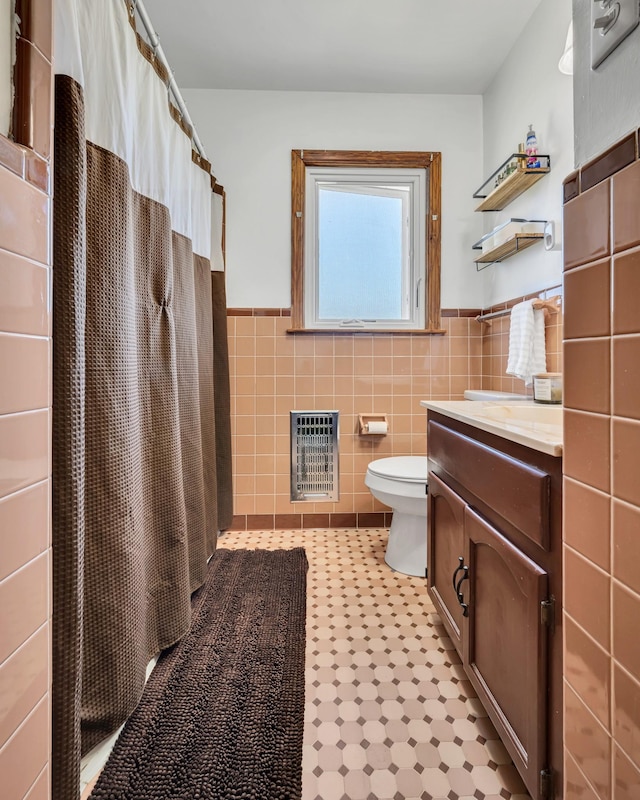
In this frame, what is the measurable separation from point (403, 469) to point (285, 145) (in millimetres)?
1872

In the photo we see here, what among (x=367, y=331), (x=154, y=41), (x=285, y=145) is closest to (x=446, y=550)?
(x=367, y=331)

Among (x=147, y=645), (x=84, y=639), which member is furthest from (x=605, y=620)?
(x=147, y=645)

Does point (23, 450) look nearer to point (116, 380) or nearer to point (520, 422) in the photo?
point (116, 380)

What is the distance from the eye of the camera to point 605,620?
0.52m

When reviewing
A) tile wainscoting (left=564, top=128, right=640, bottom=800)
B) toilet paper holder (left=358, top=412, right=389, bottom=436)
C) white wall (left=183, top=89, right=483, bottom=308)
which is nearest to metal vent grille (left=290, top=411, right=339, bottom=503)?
toilet paper holder (left=358, top=412, right=389, bottom=436)

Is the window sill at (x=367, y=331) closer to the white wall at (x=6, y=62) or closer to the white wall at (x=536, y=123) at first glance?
the white wall at (x=536, y=123)

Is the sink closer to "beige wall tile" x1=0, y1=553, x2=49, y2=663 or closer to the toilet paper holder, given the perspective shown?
the toilet paper holder

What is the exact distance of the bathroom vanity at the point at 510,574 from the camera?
714 millimetres

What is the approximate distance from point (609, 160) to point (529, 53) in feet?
6.23

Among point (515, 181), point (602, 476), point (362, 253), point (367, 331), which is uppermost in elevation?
point (515, 181)

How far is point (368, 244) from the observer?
2.36 metres

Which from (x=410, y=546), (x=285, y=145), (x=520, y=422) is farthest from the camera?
(x=285, y=145)

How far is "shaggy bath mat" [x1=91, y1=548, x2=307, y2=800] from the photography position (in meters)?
0.89

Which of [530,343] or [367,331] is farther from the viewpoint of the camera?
[367,331]
